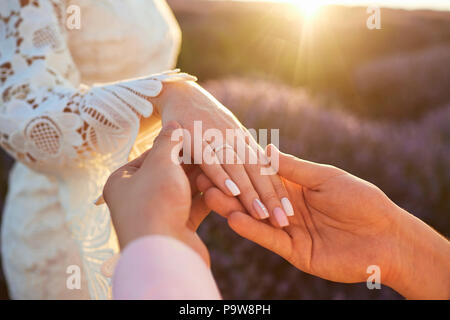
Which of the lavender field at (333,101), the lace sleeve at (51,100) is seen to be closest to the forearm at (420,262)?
the lace sleeve at (51,100)

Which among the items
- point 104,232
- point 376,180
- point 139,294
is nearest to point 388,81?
point 376,180

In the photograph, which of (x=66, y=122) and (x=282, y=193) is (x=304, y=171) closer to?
(x=282, y=193)

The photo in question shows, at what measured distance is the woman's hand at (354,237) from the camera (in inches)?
51.4

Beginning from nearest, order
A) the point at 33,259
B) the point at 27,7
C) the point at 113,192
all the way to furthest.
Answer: the point at 113,192, the point at 27,7, the point at 33,259

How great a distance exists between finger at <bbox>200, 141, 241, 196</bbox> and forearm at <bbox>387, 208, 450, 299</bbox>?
636 mm

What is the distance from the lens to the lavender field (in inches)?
107

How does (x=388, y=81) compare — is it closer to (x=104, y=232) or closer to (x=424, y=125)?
(x=424, y=125)

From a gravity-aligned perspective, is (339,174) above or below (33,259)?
above

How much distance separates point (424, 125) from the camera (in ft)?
10.9

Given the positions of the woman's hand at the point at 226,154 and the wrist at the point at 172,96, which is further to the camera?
the wrist at the point at 172,96

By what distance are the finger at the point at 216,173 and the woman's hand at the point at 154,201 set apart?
0.54 ft

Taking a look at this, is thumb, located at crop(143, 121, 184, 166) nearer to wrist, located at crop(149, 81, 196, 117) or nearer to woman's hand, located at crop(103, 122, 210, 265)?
woman's hand, located at crop(103, 122, 210, 265)

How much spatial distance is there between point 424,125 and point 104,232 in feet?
9.80

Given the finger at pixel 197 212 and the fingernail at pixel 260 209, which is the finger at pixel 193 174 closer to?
the finger at pixel 197 212
